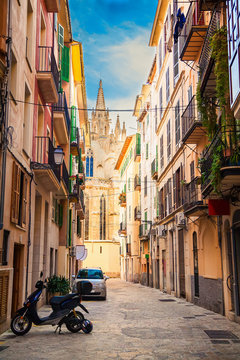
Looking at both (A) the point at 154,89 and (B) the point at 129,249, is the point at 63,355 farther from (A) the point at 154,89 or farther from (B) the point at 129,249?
(B) the point at 129,249

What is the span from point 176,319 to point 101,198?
210 feet

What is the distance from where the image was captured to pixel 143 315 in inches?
555

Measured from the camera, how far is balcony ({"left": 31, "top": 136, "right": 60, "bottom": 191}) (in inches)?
543

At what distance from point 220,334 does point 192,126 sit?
7.93 metres

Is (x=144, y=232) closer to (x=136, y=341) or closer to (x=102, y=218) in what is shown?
(x=136, y=341)

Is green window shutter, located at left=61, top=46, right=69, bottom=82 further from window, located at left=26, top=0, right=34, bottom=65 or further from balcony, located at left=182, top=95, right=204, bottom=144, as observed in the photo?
window, located at left=26, top=0, right=34, bottom=65

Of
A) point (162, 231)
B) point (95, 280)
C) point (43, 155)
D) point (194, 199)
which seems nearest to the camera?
point (43, 155)

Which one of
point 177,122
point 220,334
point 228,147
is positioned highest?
point 177,122

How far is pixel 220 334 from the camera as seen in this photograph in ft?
33.8

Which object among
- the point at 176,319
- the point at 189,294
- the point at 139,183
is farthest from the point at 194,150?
the point at 139,183

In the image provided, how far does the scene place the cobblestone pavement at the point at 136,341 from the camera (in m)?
7.81

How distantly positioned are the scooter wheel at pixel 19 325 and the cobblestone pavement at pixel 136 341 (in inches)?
6.3

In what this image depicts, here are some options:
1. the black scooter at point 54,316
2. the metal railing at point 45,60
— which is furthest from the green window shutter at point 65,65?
the black scooter at point 54,316

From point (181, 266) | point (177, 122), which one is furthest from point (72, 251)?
point (177, 122)
